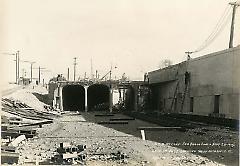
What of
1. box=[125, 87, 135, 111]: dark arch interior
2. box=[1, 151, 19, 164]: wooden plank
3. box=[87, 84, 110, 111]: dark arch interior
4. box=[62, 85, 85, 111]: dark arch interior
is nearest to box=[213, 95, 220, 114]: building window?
box=[87, 84, 110, 111]: dark arch interior

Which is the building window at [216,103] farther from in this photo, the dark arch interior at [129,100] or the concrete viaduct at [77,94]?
the dark arch interior at [129,100]

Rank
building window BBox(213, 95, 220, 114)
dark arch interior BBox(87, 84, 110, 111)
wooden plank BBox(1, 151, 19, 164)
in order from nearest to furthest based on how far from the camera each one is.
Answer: wooden plank BBox(1, 151, 19, 164)
building window BBox(213, 95, 220, 114)
dark arch interior BBox(87, 84, 110, 111)

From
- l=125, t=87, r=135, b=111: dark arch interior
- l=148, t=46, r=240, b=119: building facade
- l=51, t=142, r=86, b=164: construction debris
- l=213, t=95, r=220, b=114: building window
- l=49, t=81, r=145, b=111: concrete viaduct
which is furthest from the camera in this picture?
l=125, t=87, r=135, b=111: dark arch interior

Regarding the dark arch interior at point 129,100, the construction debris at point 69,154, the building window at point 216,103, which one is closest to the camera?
the construction debris at point 69,154

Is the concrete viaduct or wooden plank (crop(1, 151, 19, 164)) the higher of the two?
the concrete viaduct

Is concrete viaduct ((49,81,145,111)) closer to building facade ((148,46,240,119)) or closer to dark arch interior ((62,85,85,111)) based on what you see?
dark arch interior ((62,85,85,111))

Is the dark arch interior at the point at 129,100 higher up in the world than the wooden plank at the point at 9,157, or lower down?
higher up

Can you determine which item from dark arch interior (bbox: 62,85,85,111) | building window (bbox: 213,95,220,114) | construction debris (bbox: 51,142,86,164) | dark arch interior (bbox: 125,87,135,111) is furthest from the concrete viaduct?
construction debris (bbox: 51,142,86,164)

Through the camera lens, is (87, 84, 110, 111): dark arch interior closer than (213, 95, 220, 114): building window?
No

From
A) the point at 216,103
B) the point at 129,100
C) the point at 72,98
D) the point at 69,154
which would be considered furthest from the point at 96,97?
the point at 69,154

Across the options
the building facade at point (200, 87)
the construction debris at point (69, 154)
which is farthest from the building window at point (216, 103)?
the construction debris at point (69, 154)

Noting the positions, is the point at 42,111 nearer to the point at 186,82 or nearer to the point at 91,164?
the point at 91,164

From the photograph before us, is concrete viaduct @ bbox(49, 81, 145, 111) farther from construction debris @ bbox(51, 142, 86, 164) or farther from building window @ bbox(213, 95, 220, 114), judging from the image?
construction debris @ bbox(51, 142, 86, 164)

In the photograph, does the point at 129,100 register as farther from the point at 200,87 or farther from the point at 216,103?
the point at 216,103
